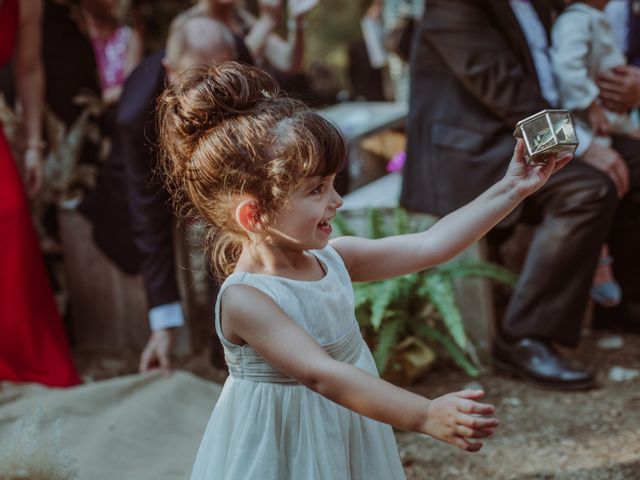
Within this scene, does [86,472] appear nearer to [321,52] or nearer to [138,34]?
[138,34]

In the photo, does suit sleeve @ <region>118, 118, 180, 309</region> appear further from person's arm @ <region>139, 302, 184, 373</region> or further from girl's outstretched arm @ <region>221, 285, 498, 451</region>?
girl's outstretched arm @ <region>221, 285, 498, 451</region>

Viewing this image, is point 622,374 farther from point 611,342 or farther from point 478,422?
point 478,422

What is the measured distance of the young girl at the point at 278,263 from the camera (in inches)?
71.4

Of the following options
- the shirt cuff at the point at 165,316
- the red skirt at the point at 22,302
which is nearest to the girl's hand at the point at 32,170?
the red skirt at the point at 22,302

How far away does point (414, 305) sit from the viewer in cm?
376

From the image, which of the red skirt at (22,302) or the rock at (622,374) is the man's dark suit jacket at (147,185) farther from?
the rock at (622,374)

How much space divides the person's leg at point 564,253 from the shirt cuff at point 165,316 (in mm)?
1415

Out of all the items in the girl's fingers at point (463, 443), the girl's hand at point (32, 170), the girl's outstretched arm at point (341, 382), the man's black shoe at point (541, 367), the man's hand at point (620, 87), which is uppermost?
the girl's outstretched arm at point (341, 382)

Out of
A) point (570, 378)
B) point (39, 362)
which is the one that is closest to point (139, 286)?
point (39, 362)

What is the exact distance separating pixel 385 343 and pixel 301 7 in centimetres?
258

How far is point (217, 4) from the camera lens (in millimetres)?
4578

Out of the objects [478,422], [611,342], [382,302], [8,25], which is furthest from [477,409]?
[8,25]

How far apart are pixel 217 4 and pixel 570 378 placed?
2637 mm

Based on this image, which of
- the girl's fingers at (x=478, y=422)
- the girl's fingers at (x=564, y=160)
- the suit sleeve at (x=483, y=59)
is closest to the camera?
the girl's fingers at (x=478, y=422)
